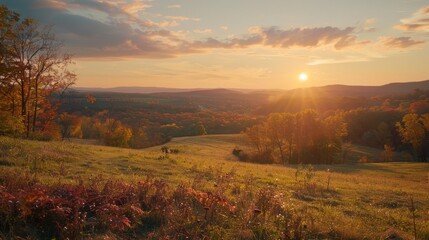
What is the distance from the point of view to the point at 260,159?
67.6 m

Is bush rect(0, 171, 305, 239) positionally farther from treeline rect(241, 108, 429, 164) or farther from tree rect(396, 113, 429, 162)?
tree rect(396, 113, 429, 162)

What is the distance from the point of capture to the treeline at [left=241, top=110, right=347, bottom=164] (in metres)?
69.8

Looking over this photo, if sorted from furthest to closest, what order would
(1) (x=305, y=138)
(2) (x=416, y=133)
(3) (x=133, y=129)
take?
(3) (x=133, y=129) → (2) (x=416, y=133) → (1) (x=305, y=138)

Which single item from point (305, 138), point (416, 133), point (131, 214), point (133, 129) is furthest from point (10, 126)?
point (133, 129)

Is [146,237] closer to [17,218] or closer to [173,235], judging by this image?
[173,235]

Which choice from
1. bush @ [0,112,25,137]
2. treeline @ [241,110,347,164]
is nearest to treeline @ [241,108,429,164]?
treeline @ [241,110,347,164]

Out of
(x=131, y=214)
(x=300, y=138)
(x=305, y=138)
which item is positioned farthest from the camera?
(x=305, y=138)

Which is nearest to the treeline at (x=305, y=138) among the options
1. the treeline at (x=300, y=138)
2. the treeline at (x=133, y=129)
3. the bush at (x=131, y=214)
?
the treeline at (x=300, y=138)

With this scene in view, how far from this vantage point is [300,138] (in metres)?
72.2

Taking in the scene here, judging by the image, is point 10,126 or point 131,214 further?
point 10,126

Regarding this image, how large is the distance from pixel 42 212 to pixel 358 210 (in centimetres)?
1144

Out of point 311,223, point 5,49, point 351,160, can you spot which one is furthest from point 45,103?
point 351,160

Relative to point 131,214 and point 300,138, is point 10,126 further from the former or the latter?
point 300,138

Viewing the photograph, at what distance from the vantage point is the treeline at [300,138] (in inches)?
2749
